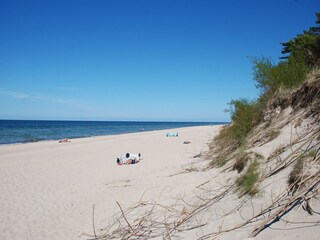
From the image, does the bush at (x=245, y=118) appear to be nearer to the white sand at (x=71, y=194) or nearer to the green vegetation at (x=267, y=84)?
the green vegetation at (x=267, y=84)

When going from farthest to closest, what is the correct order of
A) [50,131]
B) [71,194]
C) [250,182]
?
[50,131], [71,194], [250,182]

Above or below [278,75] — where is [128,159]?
below

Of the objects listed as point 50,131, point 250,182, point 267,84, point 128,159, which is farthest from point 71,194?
point 50,131

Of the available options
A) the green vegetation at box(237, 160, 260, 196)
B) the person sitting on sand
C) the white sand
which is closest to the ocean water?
the person sitting on sand

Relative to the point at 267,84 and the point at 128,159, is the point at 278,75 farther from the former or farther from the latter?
the point at 128,159

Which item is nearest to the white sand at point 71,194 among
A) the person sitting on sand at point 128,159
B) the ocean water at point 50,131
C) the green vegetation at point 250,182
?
the person sitting on sand at point 128,159

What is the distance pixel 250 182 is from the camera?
450 centimetres

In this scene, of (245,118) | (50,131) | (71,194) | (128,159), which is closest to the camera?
(71,194)

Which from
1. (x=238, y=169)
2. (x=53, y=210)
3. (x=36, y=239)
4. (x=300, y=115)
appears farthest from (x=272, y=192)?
(x=53, y=210)

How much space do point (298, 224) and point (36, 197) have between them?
717 cm

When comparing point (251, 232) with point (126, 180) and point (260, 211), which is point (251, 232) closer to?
point (260, 211)

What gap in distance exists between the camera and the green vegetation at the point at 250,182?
423 cm

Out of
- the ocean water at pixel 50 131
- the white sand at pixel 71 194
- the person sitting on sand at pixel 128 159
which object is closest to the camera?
the white sand at pixel 71 194

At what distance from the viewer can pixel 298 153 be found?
175 inches
